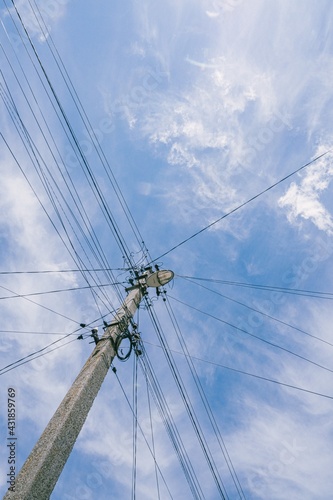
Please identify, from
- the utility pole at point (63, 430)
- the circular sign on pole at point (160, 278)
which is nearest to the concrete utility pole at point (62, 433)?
the utility pole at point (63, 430)

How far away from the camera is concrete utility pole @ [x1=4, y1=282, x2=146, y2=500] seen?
3.07m

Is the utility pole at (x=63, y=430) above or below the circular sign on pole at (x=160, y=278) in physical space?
below

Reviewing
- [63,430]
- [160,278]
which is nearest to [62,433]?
[63,430]

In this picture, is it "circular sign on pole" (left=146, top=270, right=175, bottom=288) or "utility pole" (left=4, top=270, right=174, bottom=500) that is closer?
"utility pole" (left=4, top=270, right=174, bottom=500)

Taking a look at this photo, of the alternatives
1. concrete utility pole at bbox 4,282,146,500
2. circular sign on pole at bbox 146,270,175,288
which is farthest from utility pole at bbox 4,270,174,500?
circular sign on pole at bbox 146,270,175,288

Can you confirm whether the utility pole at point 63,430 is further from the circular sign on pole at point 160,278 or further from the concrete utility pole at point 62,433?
the circular sign on pole at point 160,278

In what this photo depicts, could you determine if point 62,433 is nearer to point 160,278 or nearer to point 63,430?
point 63,430

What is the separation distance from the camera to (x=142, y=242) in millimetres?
10109

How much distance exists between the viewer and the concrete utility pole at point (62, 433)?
3.07 metres

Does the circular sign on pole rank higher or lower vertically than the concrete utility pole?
higher

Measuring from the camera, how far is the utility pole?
308cm

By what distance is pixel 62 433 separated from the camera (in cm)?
355

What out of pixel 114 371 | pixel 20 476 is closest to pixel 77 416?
pixel 20 476

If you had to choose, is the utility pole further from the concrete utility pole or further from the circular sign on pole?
the circular sign on pole
